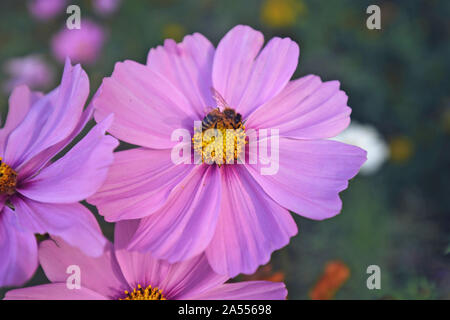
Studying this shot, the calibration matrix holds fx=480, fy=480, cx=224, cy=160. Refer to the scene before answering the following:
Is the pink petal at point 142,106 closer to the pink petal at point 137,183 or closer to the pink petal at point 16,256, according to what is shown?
the pink petal at point 137,183

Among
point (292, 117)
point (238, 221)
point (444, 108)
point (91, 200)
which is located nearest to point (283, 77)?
point (292, 117)

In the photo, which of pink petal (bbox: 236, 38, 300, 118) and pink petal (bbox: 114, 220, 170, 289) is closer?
pink petal (bbox: 114, 220, 170, 289)

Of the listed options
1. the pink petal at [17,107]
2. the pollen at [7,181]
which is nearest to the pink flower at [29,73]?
the pink petal at [17,107]

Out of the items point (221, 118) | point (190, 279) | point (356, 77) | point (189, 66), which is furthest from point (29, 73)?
point (190, 279)

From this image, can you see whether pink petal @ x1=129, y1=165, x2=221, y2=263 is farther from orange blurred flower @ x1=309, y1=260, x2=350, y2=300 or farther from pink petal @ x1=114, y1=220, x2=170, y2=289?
orange blurred flower @ x1=309, y1=260, x2=350, y2=300

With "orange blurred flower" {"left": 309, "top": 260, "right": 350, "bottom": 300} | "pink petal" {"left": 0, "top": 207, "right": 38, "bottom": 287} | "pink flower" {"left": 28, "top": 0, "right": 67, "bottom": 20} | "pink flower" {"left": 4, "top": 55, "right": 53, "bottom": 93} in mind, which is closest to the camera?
"pink petal" {"left": 0, "top": 207, "right": 38, "bottom": 287}

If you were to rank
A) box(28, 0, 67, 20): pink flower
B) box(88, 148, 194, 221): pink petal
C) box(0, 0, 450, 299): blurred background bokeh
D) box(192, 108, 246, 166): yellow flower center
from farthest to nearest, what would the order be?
box(28, 0, 67, 20): pink flower → box(0, 0, 450, 299): blurred background bokeh → box(192, 108, 246, 166): yellow flower center → box(88, 148, 194, 221): pink petal

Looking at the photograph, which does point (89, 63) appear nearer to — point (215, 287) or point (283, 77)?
point (283, 77)

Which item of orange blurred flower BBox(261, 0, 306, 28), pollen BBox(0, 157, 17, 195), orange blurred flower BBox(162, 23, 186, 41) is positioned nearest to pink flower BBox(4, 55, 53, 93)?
orange blurred flower BBox(162, 23, 186, 41)
